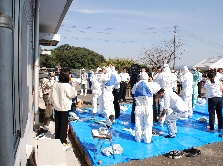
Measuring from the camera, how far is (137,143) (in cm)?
589

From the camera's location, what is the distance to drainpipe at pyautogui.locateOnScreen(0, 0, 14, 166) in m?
1.32

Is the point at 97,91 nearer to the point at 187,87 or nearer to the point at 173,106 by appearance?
the point at 187,87

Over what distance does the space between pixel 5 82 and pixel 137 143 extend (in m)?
4.95

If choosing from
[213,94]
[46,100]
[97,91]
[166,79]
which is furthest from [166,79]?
[46,100]

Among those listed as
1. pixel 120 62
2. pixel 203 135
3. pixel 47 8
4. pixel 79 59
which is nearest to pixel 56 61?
pixel 79 59

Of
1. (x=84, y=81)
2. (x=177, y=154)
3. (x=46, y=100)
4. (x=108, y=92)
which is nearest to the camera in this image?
(x=177, y=154)

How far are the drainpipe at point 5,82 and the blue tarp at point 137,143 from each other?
345 centimetres

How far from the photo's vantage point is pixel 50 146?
3812 millimetres

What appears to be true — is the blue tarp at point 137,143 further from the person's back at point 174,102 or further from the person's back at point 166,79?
the person's back at point 166,79

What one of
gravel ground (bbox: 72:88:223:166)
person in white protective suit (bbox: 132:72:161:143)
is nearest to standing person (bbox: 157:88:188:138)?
person in white protective suit (bbox: 132:72:161:143)

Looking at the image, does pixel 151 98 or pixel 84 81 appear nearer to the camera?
pixel 151 98

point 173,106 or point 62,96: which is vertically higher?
point 62,96

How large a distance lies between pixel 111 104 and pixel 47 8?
14.0ft

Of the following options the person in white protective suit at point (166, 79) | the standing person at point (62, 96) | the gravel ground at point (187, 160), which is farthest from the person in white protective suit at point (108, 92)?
the gravel ground at point (187, 160)
